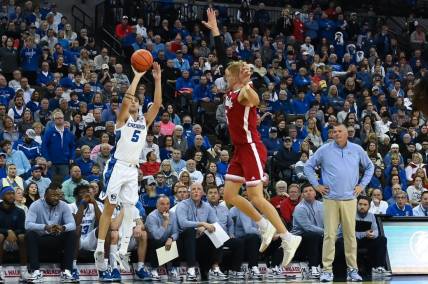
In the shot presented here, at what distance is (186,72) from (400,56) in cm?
965

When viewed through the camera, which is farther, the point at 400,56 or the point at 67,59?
the point at 400,56

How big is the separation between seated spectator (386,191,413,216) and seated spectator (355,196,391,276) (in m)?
2.35

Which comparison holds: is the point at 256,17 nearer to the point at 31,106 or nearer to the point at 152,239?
the point at 31,106

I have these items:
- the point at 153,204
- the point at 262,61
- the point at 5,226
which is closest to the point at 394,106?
the point at 262,61

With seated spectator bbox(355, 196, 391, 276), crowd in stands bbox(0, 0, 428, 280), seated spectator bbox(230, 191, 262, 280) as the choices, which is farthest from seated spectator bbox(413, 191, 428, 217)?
seated spectator bbox(230, 191, 262, 280)

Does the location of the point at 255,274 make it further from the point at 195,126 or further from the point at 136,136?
the point at 195,126

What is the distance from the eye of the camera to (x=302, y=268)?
1491 cm

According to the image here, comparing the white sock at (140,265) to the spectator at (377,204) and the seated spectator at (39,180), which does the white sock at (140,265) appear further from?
the spectator at (377,204)

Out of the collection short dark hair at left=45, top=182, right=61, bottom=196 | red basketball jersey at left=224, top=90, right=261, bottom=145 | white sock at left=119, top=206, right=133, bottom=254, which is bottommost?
white sock at left=119, top=206, right=133, bottom=254

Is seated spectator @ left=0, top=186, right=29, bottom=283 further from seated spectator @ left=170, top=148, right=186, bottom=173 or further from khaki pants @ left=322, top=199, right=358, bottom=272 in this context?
seated spectator @ left=170, top=148, right=186, bottom=173

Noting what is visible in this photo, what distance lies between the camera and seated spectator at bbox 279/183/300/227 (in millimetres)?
15539

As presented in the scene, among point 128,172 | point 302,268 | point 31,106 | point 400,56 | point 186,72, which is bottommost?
point 302,268

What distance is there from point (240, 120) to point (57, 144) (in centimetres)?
837

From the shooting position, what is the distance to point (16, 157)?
16984 millimetres
